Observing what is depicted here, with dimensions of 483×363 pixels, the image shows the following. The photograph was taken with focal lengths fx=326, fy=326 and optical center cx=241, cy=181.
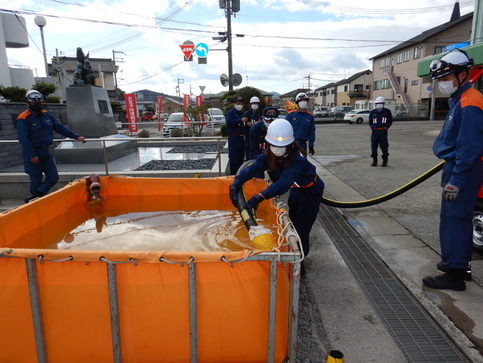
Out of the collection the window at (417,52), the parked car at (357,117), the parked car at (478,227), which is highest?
the window at (417,52)

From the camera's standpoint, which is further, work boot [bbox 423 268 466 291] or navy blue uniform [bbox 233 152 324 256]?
navy blue uniform [bbox 233 152 324 256]

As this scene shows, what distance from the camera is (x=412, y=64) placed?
39.9 m

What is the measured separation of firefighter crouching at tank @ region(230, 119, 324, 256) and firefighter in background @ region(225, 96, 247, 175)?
12.0 ft

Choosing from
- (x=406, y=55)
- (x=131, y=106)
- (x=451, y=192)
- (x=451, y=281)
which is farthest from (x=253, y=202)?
(x=406, y=55)

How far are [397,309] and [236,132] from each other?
4.94 metres

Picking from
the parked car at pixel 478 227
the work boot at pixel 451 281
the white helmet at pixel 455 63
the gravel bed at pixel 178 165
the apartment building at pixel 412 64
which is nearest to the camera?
the white helmet at pixel 455 63

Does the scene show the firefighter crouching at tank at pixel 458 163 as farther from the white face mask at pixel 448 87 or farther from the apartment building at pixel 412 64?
the apartment building at pixel 412 64

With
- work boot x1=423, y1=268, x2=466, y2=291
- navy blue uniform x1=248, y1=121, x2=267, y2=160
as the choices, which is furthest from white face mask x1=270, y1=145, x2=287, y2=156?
navy blue uniform x1=248, y1=121, x2=267, y2=160

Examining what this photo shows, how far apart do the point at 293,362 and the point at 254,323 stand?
15.1 inches

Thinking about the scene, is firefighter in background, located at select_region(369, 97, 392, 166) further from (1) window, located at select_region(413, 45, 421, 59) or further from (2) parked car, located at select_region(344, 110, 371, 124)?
(1) window, located at select_region(413, 45, 421, 59)

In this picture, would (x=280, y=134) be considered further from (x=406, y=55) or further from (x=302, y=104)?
(x=406, y=55)

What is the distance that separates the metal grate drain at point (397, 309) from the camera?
239cm

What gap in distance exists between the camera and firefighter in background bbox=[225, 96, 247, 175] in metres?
6.99

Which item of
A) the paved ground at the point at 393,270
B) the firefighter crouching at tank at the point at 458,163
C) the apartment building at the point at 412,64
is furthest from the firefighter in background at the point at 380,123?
the apartment building at the point at 412,64
